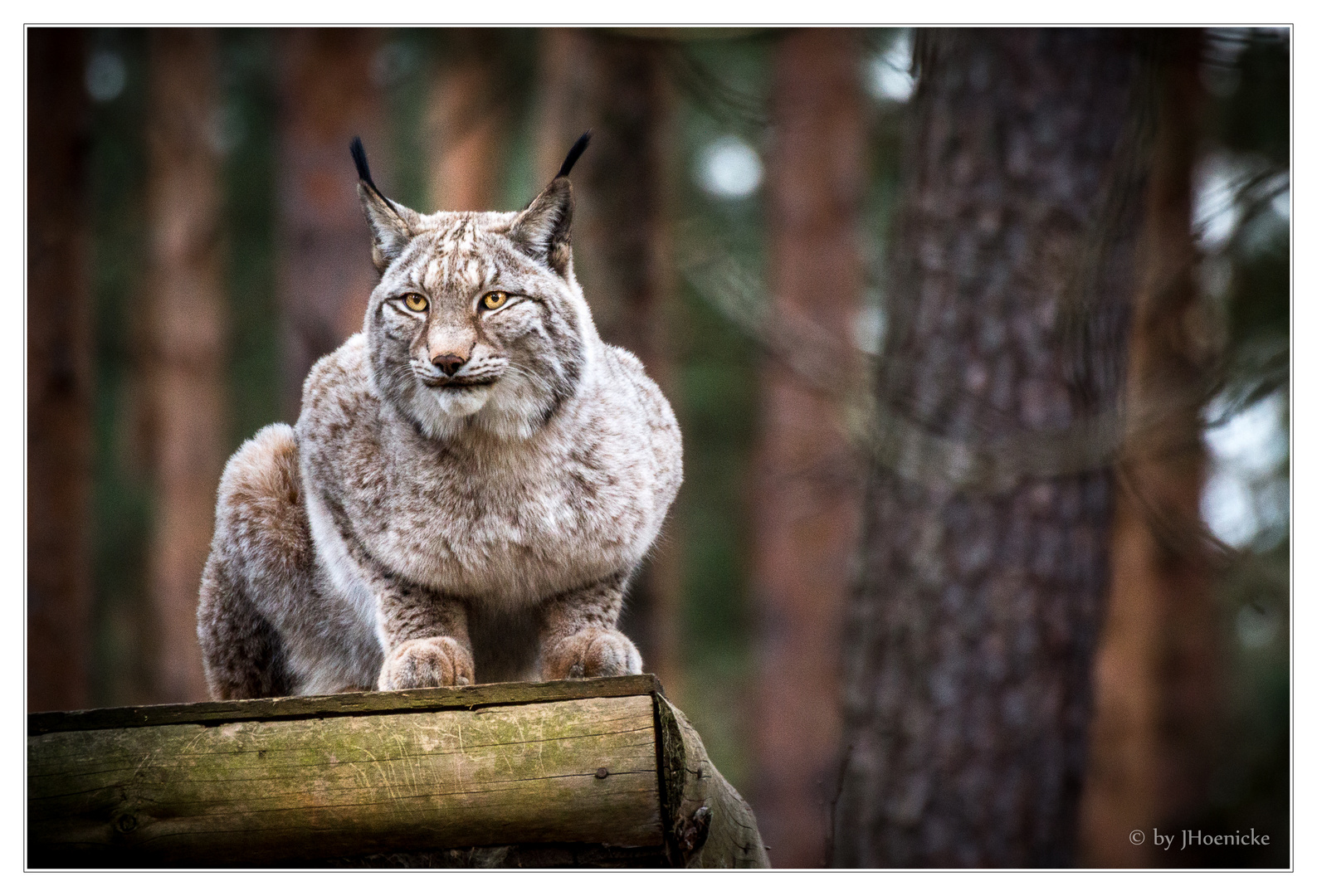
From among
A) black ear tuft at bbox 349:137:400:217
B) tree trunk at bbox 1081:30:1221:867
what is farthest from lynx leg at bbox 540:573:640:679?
tree trunk at bbox 1081:30:1221:867

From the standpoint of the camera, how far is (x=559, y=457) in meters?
3.42

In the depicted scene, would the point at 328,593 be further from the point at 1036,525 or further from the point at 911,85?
the point at 911,85

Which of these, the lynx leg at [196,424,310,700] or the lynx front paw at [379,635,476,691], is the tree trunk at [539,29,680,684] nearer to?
the lynx leg at [196,424,310,700]

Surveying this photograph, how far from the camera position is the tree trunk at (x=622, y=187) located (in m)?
7.19

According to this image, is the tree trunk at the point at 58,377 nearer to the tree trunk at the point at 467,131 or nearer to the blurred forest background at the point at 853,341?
the blurred forest background at the point at 853,341

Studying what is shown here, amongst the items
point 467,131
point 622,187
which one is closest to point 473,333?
point 622,187

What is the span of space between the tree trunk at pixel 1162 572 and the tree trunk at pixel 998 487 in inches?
11.5

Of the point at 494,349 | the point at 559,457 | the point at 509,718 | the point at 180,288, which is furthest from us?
the point at 180,288

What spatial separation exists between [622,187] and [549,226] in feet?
13.5

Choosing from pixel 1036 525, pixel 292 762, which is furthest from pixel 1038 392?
pixel 292 762

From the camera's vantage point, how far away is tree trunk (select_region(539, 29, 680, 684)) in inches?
283

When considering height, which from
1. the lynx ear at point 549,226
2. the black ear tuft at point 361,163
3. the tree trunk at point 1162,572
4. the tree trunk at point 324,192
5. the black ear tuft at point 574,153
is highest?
the tree trunk at point 324,192

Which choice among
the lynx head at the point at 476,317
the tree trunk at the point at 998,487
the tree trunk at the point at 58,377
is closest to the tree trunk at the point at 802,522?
the tree trunk at the point at 998,487

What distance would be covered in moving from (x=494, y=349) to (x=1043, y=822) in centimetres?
307
